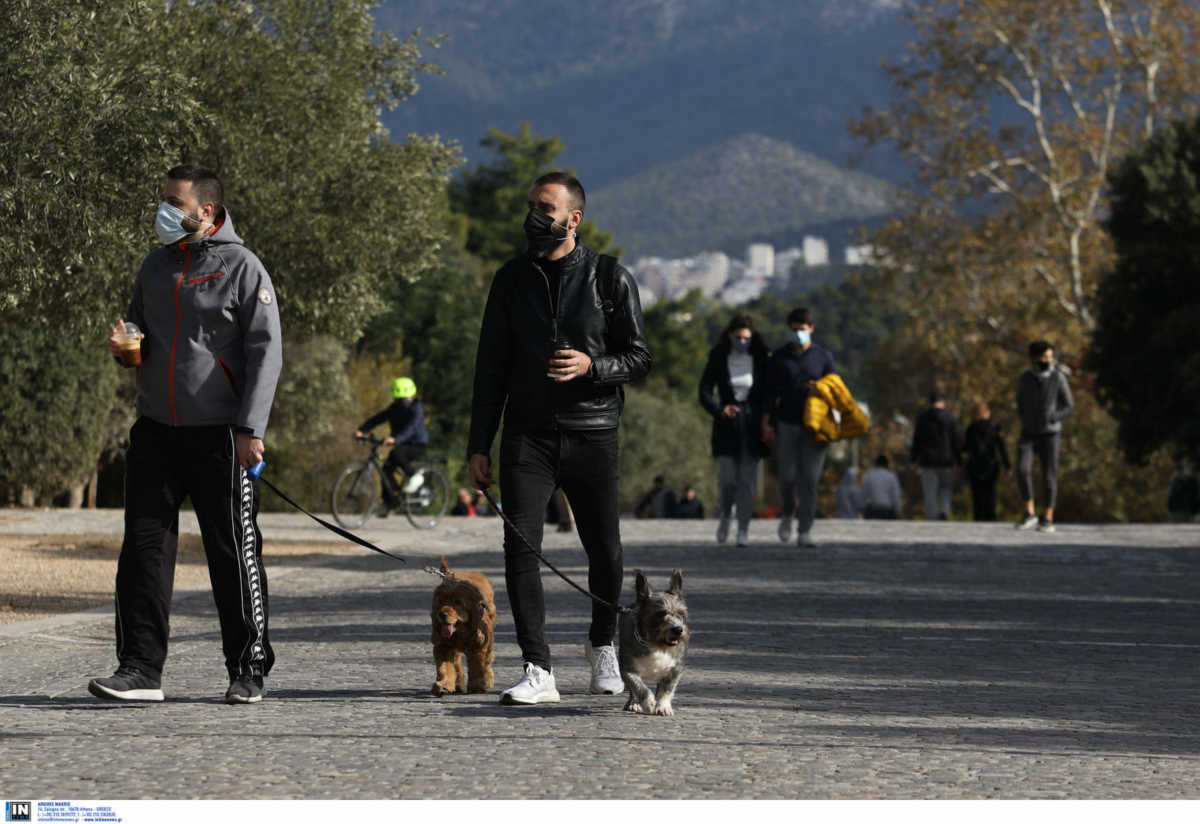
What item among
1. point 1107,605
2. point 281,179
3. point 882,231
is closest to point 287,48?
point 281,179

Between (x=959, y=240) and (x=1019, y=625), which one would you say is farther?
(x=959, y=240)

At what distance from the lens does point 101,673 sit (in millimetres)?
9172

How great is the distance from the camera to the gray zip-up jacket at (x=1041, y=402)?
22031 millimetres

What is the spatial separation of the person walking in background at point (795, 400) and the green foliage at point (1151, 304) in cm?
1642

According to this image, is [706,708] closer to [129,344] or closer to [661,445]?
[129,344]

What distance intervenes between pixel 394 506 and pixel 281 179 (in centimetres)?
477

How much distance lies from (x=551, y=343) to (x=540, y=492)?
1.90ft

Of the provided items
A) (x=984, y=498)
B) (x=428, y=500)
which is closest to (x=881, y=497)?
(x=984, y=498)

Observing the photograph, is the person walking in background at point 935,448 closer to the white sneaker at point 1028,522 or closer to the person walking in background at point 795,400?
the white sneaker at point 1028,522

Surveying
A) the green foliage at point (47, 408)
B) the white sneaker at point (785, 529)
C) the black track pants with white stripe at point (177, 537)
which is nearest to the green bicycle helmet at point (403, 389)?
the white sneaker at point (785, 529)

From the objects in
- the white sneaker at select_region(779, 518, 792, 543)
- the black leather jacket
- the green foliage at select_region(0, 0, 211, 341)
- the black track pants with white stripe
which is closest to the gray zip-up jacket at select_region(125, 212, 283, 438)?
the black track pants with white stripe
